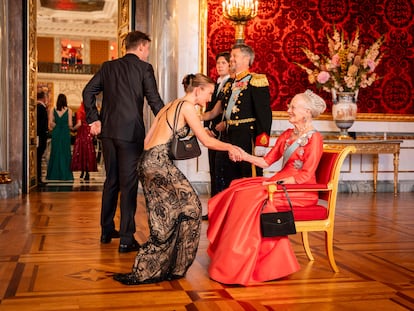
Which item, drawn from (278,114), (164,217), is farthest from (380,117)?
(164,217)

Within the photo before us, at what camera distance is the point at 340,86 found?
26.7ft

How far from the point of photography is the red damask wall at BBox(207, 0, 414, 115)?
8531mm

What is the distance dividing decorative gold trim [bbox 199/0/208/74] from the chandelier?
508mm

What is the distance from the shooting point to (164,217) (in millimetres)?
3451

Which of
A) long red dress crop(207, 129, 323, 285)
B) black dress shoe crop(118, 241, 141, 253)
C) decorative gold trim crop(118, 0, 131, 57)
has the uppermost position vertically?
decorative gold trim crop(118, 0, 131, 57)

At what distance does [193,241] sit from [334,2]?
246 inches

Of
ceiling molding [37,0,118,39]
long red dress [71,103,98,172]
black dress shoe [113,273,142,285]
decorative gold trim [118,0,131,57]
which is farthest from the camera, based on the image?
ceiling molding [37,0,118,39]

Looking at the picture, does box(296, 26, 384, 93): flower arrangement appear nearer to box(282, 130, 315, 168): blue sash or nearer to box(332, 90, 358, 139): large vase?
box(332, 90, 358, 139): large vase

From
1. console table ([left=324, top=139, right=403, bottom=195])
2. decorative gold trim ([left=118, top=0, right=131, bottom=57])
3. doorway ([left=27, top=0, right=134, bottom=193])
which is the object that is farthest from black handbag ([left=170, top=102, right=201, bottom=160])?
doorway ([left=27, top=0, right=134, bottom=193])

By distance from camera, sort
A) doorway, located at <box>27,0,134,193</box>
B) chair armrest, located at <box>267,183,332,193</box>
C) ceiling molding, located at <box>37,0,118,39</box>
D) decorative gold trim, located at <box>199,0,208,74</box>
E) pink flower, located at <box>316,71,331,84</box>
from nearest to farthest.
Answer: chair armrest, located at <box>267,183,332,193</box> → pink flower, located at <box>316,71,331,84</box> → decorative gold trim, located at <box>199,0,208,74</box> → doorway, located at <box>27,0,134,193</box> → ceiling molding, located at <box>37,0,118,39</box>

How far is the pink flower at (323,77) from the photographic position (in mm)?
7988

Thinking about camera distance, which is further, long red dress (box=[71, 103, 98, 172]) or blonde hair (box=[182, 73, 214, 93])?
long red dress (box=[71, 103, 98, 172])

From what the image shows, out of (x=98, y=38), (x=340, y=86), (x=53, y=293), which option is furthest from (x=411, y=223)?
(x=98, y=38)

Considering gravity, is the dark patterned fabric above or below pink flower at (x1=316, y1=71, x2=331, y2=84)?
below
